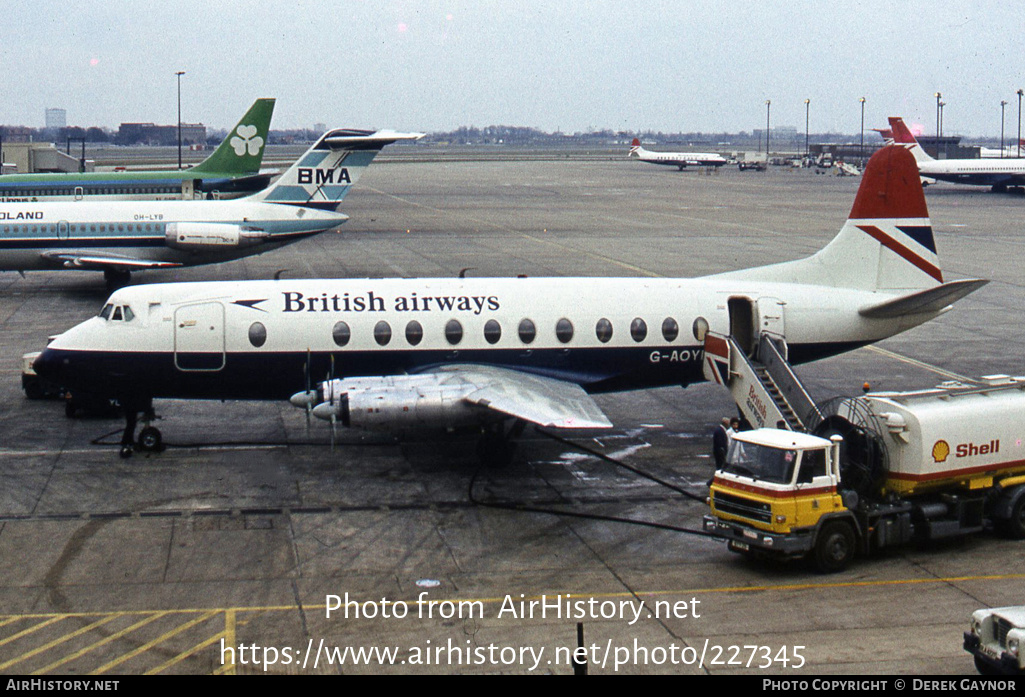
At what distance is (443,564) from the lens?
68.0 feet

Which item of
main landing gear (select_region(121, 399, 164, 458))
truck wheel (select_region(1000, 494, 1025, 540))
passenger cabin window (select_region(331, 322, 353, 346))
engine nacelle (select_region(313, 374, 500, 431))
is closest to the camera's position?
truck wheel (select_region(1000, 494, 1025, 540))

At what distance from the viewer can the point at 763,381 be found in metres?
27.0

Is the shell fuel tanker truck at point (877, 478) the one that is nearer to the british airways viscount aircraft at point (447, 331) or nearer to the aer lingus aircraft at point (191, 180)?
the british airways viscount aircraft at point (447, 331)

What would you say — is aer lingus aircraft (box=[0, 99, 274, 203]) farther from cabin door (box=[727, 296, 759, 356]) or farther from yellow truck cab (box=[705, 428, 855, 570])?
yellow truck cab (box=[705, 428, 855, 570])

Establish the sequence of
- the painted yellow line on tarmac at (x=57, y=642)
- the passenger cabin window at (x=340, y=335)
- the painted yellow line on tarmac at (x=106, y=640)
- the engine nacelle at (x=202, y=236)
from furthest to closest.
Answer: the engine nacelle at (x=202, y=236) → the passenger cabin window at (x=340, y=335) → the painted yellow line on tarmac at (x=57, y=642) → the painted yellow line on tarmac at (x=106, y=640)

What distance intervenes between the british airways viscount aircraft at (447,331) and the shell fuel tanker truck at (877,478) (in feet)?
18.8

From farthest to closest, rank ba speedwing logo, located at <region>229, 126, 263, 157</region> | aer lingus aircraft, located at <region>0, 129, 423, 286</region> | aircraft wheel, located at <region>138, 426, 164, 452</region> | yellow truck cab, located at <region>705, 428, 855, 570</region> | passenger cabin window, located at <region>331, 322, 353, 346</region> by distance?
ba speedwing logo, located at <region>229, 126, 263, 157</region>, aer lingus aircraft, located at <region>0, 129, 423, 286</region>, aircraft wheel, located at <region>138, 426, 164, 452</region>, passenger cabin window, located at <region>331, 322, 353, 346</region>, yellow truck cab, located at <region>705, 428, 855, 570</region>

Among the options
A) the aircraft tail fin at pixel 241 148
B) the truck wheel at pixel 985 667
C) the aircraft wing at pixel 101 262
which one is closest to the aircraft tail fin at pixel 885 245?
the truck wheel at pixel 985 667

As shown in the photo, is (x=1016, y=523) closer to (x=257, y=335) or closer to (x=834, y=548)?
(x=834, y=548)

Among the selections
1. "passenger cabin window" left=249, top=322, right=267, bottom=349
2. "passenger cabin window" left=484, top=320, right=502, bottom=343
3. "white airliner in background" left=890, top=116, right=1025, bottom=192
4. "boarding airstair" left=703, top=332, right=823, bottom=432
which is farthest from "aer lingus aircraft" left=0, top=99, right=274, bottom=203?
"white airliner in background" left=890, top=116, right=1025, bottom=192

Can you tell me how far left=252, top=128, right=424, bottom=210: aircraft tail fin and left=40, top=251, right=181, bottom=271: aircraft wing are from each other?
6.90 meters

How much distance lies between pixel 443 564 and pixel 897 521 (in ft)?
28.0

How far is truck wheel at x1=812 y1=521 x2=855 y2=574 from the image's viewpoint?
20125 millimetres

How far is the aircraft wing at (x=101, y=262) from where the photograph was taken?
52938mm
